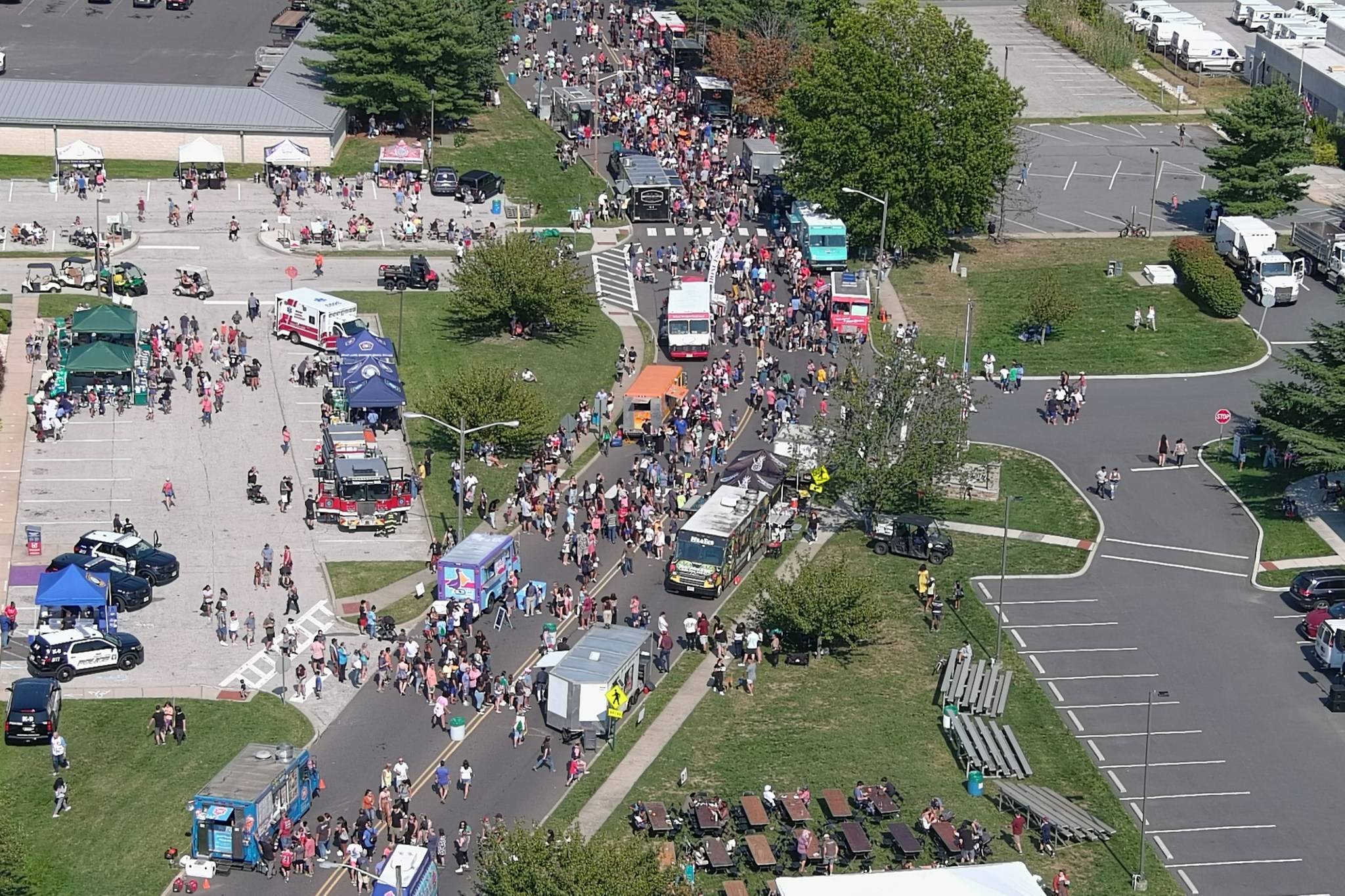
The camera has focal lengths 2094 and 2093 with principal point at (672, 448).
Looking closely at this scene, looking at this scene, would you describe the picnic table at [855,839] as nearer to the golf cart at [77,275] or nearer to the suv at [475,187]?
the golf cart at [77,275]

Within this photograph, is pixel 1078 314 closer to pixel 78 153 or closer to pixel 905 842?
pixel 905 842

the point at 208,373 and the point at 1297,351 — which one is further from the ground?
the point at 1297,351

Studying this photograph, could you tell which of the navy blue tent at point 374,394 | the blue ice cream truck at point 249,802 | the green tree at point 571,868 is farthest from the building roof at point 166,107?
the green tree at point 571,868

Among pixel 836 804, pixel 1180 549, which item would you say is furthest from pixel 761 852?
pixel 1180 549

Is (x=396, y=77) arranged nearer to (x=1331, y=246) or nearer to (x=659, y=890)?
(x=1331, y=246)

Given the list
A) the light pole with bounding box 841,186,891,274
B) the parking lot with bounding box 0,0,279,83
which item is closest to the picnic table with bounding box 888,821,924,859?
the light pole with bounding box 841,186,891,274

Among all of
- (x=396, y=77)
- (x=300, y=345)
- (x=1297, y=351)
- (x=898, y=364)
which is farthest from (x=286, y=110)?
(x=1297, y=351)

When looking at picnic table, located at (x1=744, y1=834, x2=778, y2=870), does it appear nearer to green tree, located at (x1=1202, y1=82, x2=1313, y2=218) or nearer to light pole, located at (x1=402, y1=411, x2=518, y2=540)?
light pole, located at (x1=402, y1=411, x2=518, y2=540)
